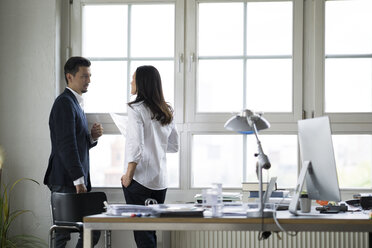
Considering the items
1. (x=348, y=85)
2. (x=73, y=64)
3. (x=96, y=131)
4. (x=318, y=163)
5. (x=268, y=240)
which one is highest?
(x=73, y=64)

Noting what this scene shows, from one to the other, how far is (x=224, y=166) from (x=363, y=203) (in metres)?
1.43

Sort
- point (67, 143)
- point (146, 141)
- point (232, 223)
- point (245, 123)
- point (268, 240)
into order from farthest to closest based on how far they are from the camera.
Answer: point (268, 240)
point (67, 143)
point (146, 141)
point (245, 123)
point (232, 223)

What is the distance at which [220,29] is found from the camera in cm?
441

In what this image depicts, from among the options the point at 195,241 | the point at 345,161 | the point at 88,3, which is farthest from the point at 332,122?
the point at 88,3

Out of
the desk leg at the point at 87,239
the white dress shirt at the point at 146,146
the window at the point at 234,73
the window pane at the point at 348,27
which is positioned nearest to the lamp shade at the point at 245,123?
the desk leg at the point at 87,239

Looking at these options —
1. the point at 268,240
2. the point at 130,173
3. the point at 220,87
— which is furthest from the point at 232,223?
the point at 220,87

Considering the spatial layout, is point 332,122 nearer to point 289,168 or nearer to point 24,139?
point 289,168

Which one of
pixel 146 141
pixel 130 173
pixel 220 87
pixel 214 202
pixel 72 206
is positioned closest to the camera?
pixel 214 202

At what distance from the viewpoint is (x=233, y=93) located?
439cm

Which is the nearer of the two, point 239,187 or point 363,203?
point 363,203

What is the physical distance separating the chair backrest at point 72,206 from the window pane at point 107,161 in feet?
3.20

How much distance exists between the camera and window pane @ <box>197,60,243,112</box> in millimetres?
4383

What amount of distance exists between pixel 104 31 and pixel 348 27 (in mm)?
1831

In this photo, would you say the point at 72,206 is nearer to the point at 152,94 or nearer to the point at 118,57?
the point at 152,94
